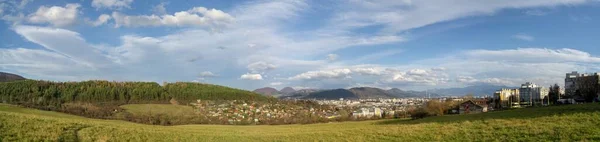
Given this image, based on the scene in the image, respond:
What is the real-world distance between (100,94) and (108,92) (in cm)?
308

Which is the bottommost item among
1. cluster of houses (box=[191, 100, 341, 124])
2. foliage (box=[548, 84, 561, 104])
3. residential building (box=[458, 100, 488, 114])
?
cluster of houses (box=[191, 100, 341, 124])

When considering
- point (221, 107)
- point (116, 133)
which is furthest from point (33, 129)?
point (221, 107)

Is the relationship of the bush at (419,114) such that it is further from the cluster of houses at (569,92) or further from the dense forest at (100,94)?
the dense forest at (100,94)

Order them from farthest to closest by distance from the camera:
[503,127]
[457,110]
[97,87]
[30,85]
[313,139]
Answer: [97,87], [30,85], [457,110], [313,139], [503,127]

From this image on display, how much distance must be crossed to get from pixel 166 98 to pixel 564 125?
132630 mm

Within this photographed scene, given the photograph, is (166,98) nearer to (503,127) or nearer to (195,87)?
(195,87)

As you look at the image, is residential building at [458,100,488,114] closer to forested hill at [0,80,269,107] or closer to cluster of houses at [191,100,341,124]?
cluster of houses at [191,100,341,124]

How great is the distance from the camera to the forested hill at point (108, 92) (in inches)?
4175

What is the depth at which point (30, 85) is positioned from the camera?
382ft

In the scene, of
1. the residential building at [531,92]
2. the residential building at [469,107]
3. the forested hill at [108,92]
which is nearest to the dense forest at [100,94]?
the forested hill at [108,92]

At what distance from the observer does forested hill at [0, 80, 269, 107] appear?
10605 centimetres

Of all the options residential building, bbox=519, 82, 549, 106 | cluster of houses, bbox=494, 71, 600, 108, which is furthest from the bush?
residential building, bbox=519, 82, 549, 106

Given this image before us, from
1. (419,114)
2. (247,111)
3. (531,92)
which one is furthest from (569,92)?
(247,111)

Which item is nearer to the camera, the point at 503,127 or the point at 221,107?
the point at 503,127
